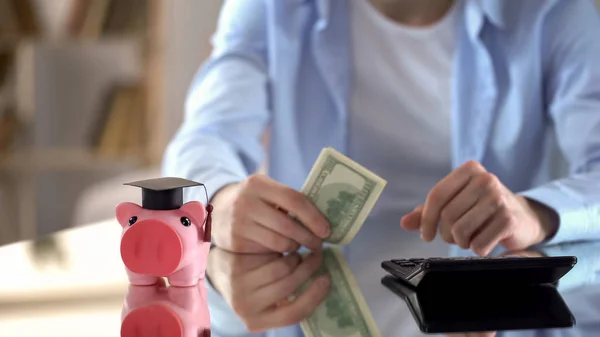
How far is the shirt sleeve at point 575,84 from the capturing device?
1.28 m

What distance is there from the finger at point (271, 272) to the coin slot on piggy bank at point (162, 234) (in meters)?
0.06

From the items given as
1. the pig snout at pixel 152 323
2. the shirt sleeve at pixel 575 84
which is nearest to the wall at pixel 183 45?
the shirt sleeve at pixel 575 84

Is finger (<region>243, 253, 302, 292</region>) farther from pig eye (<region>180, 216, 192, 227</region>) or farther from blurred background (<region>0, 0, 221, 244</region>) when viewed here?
blurred background (<region>0, 0, 221, 244</region>)

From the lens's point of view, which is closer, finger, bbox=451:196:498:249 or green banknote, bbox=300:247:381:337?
green banknote, bbox=300:247:381:337

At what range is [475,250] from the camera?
85 cm

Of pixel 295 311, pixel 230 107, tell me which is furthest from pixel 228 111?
pixel 295 311

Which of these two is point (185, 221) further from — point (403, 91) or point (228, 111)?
point (403, 91)

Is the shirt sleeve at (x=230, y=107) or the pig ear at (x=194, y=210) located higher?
the pig ear at (x=194, y=210)

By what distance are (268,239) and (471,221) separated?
0.25 m

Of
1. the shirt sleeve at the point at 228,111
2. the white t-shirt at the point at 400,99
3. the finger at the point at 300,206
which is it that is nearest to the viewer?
the finger at the point at 300,206

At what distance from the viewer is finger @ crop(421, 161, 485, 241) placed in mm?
879

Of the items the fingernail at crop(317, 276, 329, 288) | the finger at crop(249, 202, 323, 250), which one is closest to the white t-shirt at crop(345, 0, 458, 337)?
the finger at crop(249, 202, 323, 250)

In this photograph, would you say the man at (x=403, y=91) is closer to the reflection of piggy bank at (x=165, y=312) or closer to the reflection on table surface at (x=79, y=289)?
the reflection on table surface at (x=79, y=289)

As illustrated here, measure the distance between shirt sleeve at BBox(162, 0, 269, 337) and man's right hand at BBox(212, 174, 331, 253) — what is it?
0.51 feet
